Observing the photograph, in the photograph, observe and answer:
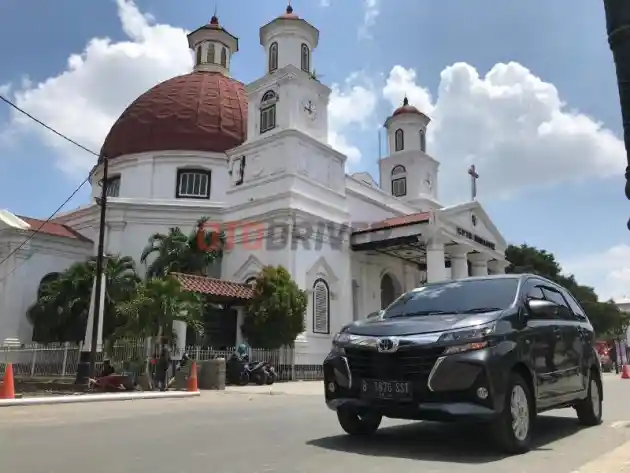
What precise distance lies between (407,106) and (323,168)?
12.8m

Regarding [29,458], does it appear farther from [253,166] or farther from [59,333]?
[253,166]

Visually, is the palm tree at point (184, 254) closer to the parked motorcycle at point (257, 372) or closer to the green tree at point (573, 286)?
the parked motorcycle at point (257, 372)

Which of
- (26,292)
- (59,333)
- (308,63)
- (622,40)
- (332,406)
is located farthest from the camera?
(308,63)

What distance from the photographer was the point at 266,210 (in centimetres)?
2712

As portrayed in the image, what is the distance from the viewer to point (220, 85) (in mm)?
Answer: 36031

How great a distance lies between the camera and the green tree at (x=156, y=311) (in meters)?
17.7

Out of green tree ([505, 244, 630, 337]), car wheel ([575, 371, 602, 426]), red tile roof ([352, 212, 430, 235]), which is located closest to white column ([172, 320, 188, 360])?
red tile roof ([352, 212, 430, 235])

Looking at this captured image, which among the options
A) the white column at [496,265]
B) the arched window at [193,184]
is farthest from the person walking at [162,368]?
the white column at [496,265]

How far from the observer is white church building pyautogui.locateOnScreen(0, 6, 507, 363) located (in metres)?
26.8

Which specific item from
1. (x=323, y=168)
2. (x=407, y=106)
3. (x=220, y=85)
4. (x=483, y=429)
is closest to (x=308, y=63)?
(x=323, y=168)

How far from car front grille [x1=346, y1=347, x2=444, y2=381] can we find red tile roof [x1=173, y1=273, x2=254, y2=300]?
50.3ft

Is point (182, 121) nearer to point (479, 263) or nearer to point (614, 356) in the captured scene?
point (479, 263)

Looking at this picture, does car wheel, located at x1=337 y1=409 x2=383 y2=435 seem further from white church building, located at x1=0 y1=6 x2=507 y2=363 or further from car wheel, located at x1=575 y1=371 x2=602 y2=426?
white church building, located at x1=0 y1=6 x2=507 y2=363

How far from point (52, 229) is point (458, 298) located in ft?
91.9
